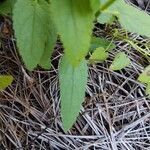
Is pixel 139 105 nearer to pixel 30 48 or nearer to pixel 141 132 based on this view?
pixel 141 132

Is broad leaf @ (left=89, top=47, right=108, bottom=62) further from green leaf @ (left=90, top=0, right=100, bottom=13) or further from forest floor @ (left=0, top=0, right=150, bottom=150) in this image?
green leaf @ (left=90, top=0, right=100, bottom=13)

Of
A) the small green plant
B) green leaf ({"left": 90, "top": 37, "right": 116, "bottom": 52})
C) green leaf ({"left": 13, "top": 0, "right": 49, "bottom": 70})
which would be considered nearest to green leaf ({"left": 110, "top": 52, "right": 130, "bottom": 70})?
green leaf ({"left": 90, "top": 37, "right": 116, "bottom": 52})

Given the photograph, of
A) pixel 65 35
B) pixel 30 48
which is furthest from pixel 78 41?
pixel 30 48

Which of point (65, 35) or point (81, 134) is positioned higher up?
point (65, 35)

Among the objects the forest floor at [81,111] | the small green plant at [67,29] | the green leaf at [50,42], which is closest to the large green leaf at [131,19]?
the small green plant at [67,29]

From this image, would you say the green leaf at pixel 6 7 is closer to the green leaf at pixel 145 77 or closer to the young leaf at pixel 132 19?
the young leaf at pixel 132 19

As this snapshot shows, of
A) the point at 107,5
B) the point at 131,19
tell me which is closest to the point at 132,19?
the point at 131,19
